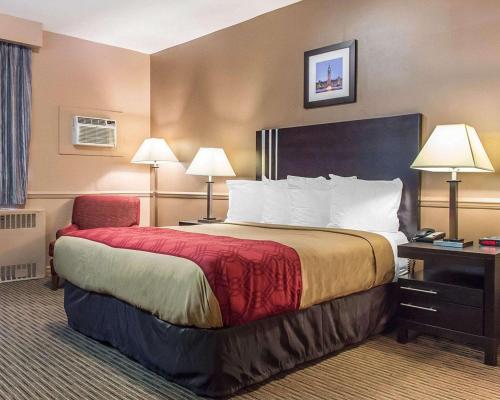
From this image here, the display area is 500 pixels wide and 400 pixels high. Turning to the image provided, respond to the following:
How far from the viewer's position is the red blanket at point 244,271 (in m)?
2.03

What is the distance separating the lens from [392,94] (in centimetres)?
353

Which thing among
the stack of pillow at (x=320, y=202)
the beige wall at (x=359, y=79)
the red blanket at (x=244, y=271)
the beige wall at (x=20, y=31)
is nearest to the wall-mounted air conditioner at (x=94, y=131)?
the beige wall at (x=359, y=79)

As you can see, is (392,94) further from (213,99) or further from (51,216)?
(51,216)

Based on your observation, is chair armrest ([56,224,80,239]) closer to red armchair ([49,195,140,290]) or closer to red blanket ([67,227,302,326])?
red armchair ([49,195,140,290])

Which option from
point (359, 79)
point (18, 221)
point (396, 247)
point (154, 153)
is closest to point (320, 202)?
point (396, 247)

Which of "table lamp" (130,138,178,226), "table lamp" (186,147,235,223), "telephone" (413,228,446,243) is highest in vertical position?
"table lamp" (130,138,178,226)

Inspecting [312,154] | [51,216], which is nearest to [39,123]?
[51,216]

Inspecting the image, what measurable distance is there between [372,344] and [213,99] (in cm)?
328

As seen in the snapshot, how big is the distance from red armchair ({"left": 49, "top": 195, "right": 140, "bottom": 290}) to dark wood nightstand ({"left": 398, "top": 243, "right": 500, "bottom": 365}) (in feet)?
10.3

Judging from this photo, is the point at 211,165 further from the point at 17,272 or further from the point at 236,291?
the point at 236,291

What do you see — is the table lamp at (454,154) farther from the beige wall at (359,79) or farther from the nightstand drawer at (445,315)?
the nightstand drawer at (445,315)

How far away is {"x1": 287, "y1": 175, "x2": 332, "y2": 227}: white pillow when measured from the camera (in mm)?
3559

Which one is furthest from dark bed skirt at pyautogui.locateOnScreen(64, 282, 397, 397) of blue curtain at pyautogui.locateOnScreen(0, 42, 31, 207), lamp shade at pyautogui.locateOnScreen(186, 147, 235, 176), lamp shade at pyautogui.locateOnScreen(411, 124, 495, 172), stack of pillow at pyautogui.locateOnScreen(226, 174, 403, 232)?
blue curtain at pyautogui.locateOnScreen(0, 42, 31, 207)

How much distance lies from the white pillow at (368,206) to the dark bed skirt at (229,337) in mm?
479
